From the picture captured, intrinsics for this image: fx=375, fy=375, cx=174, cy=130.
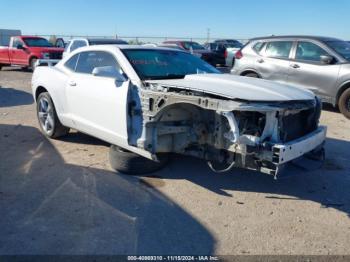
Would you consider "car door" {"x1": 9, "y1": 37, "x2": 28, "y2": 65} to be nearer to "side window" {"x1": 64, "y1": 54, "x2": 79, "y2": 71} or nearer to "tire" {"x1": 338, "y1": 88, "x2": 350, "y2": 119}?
"side window" {"x1": 64, "y1": 54, "x2": 79, "y2": 71}

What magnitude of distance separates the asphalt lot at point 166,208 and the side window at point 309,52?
12.1 feet

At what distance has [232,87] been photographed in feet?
13.0

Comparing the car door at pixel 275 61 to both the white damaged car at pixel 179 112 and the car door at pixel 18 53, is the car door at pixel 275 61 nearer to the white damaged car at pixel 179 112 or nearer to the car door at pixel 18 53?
the white damaged car at pixel 179 112

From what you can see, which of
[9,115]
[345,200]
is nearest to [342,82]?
[345,200]

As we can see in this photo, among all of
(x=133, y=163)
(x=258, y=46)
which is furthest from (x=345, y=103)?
(x=133, y=163)

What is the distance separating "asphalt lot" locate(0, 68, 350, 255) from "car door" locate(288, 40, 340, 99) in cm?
317

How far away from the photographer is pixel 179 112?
→ 167 inches

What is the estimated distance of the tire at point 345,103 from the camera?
8230 mm

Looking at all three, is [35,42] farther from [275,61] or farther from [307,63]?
[307,63]

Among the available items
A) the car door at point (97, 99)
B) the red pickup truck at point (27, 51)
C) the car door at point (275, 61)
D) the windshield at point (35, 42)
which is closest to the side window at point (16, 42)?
the red pickup truck at point (27, 51)

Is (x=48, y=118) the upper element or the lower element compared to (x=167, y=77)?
lower

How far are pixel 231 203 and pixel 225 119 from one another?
0.94 meters

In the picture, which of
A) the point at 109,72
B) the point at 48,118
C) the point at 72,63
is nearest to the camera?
the point at 109,72

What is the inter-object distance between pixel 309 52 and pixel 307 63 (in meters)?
0.30
